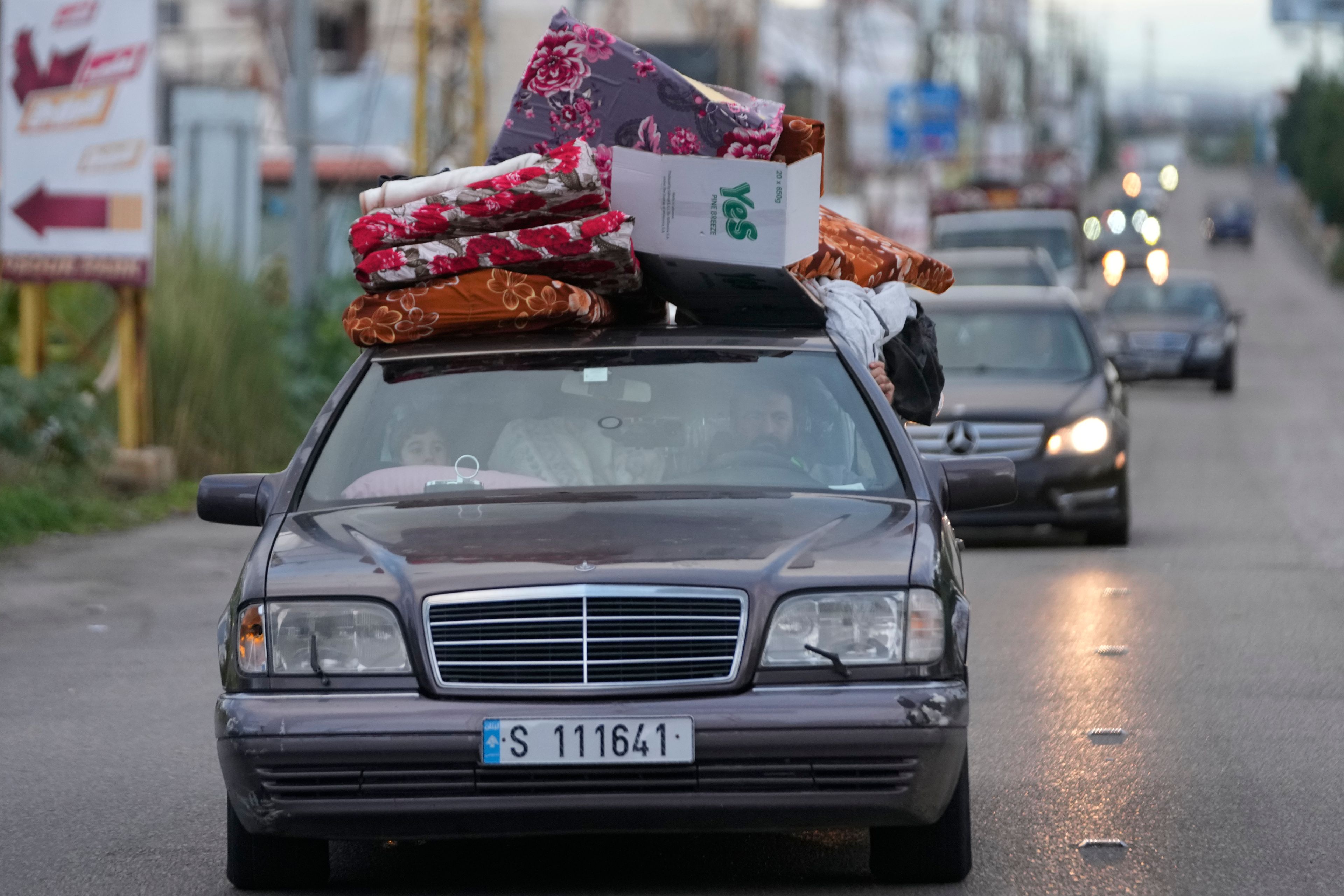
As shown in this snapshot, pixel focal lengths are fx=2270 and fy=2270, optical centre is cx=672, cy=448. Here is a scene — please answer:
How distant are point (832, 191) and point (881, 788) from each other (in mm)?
62937

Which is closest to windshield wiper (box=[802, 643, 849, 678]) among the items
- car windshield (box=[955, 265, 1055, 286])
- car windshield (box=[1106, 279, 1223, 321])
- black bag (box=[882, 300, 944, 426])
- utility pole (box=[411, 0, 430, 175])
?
black bag (box=[882, 300, 944, 426])

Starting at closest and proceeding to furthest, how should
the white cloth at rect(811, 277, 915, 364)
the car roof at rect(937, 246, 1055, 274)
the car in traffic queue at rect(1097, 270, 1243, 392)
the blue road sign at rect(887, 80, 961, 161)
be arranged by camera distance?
1. the white cloth at rect(811, 277, 915, 364)
2. the car roof at rect(937, 246, 1055, 274)
3. the car in traffic queue at rect(1097, 270, 1243, 392)
4. the blue road sign at rect(887, 80, 961, 161)

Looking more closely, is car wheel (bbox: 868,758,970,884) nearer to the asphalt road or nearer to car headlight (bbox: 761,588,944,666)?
the asphalt road

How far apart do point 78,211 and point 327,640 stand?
10942mm

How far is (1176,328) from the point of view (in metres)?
30.7

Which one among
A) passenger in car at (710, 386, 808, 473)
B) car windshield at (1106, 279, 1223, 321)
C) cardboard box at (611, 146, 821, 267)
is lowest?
car windshield at (1106, 279, 1223, 321)

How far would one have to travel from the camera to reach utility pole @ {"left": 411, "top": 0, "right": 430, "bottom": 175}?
31250mm

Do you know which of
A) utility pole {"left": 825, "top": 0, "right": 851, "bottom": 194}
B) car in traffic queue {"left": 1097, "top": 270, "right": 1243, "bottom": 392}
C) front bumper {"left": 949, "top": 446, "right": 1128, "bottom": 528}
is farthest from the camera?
utility pole {"left": 825, "top": 0, "right": 851, "bottom": 194}

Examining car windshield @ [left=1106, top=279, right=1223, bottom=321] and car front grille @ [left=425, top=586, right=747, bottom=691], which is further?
car windshield @ [left=1106, top=279, right=1223, bottom=321]

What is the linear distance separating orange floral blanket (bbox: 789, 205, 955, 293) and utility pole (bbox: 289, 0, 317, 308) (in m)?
13.4

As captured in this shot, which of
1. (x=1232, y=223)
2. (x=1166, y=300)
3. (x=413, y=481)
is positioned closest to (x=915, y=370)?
(x=413, y=481)

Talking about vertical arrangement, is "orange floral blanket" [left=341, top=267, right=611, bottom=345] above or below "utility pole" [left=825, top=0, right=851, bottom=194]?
above

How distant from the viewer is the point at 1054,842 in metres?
5.86

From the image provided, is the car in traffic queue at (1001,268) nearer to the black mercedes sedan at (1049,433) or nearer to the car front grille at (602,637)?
the black mercedes sedan at (1049,433)
